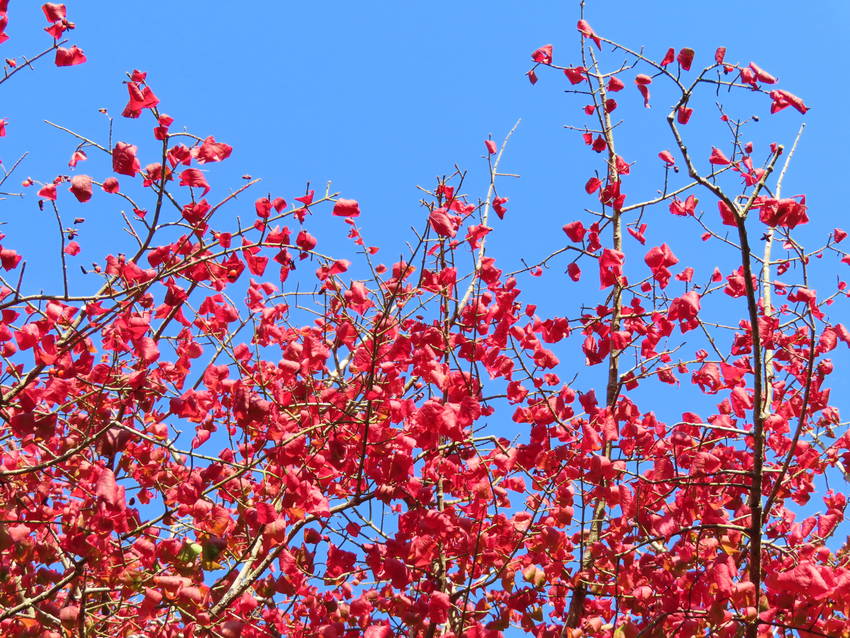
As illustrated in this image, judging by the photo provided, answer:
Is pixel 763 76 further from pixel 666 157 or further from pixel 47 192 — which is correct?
pixel 47 192

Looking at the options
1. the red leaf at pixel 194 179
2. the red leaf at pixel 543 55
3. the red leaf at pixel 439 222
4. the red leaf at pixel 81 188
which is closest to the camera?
the red leaf at pixel 81 188

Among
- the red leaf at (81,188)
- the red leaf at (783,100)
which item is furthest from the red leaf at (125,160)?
the red leaf at (783,100)

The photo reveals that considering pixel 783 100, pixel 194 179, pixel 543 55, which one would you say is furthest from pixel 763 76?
pixel 194 179

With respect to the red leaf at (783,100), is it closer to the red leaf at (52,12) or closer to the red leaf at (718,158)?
the red leaf at (718,158)

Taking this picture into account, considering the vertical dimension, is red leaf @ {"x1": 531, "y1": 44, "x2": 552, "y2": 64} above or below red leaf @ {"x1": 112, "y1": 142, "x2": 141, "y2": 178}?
above

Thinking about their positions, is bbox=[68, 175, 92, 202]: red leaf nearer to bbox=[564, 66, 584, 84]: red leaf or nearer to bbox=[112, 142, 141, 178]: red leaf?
bbox=[112, 142, 141, 178]: red leaf

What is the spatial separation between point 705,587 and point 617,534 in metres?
0.76

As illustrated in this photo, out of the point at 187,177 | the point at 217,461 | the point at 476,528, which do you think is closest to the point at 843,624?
the point at 476,528

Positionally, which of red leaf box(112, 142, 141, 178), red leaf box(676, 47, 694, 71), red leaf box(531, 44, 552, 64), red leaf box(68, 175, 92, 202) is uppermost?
red leaf box(531, 44, 552, 64)

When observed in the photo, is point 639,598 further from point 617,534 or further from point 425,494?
point 425,494

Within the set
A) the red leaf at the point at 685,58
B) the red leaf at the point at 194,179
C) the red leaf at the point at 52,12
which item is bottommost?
the red leaf at the point at 194,179

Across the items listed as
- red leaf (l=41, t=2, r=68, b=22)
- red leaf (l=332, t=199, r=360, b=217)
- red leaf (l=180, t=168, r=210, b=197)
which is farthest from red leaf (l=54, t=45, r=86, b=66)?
red leaf (l=332, t=199, r=360, b=217)

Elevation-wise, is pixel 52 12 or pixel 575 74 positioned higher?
pixel 575 74

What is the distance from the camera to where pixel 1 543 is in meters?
4.07
